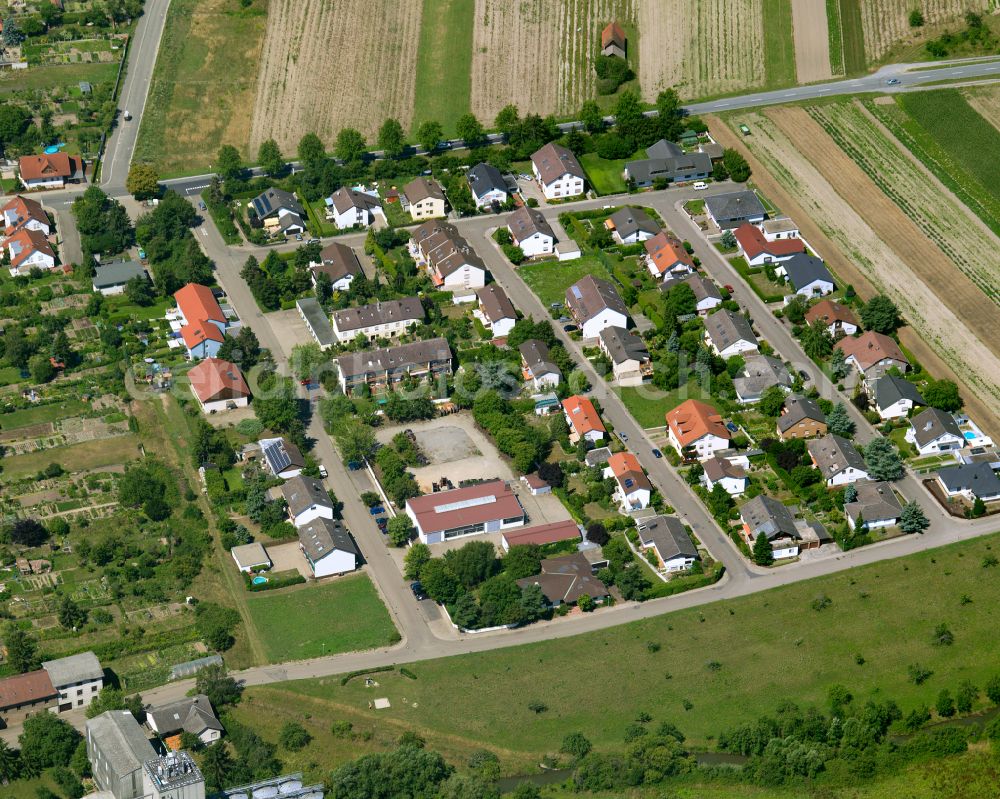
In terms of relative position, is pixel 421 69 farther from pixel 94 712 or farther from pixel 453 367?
pixel 94 712

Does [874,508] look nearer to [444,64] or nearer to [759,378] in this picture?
[759,378]

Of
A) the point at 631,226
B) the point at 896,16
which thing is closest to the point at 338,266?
the point at 631,226

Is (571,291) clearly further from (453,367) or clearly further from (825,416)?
(825,416)

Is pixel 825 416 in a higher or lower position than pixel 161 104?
lower

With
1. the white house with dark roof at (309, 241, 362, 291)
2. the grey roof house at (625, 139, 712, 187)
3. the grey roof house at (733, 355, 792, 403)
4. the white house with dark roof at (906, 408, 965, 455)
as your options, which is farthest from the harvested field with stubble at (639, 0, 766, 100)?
the white house with dark roof at (906, 408, 965, 455)

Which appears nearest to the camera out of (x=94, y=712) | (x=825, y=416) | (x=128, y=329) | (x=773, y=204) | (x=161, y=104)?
(x=94, y=712)

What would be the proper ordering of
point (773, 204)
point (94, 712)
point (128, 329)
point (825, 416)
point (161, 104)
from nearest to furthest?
point (94, 712)
point (825, 416)
point (128, 329)
point (773, 204)
point (161, 104)

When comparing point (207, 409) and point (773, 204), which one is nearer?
point (207, 409)

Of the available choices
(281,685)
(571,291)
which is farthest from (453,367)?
(281,685)
